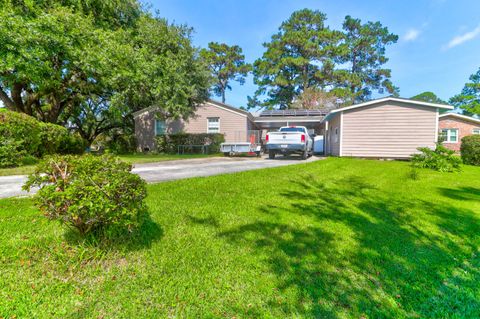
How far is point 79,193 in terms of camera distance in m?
1.86

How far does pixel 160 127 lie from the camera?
19109 millimetres

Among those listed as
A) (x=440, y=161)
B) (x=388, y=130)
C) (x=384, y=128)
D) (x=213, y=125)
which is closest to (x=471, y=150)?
(x=388, y=130)

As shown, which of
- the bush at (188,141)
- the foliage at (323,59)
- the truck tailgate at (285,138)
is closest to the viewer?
the truck tailgate at (285,138)

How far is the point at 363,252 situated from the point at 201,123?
17.3 meters

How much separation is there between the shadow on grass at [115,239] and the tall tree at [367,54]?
38.4 m

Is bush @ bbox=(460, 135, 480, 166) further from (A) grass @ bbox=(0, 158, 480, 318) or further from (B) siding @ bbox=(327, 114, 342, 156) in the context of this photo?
(A) grass @ bbox=(0, 158, 480, 318)

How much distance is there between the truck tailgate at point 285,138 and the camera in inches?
464

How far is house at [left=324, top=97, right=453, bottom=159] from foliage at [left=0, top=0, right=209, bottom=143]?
9.89m

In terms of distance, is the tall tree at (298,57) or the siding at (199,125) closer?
the siding at (199,125)

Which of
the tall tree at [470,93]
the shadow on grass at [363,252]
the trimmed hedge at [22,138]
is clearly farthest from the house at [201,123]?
the tall tree at [470,93]

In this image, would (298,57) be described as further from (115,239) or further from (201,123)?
(115,239)

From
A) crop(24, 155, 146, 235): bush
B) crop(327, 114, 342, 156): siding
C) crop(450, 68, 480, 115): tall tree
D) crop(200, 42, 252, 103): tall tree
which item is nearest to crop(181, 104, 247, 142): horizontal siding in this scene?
crop(327, 114, 342, 156): siding

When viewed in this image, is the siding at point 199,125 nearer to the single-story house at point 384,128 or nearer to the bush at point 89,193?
the single-story house at point 384,128

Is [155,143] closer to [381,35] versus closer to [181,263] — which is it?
[181,263]
